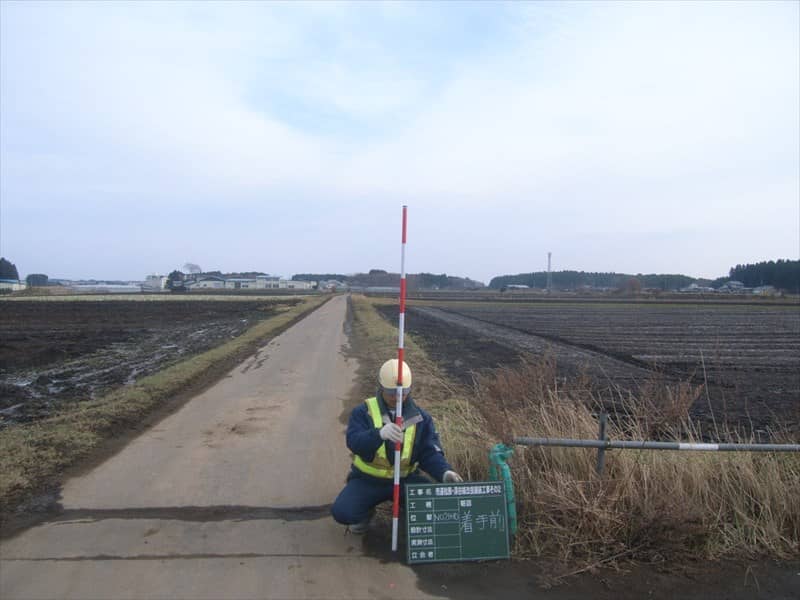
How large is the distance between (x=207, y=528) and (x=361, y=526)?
4.11ft

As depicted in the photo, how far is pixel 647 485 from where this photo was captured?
4961 mm

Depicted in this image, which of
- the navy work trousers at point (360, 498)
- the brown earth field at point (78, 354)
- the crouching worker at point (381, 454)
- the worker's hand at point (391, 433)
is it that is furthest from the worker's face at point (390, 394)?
the brown earth field at point (78, 354)

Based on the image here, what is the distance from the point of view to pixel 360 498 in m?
4.78

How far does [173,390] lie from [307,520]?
681 cm

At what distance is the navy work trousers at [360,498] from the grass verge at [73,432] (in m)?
2.79

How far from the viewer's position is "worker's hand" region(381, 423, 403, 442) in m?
4.43

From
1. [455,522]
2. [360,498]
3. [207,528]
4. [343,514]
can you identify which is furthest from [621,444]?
[207,528]

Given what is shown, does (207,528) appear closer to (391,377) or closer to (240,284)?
(391,377)

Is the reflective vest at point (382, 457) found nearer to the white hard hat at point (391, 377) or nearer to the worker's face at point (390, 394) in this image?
the worker's face at point (390, 394)

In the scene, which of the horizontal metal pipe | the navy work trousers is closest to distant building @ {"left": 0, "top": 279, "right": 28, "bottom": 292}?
the navy work trousers

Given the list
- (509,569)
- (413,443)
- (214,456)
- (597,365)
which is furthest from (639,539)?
Result: (597,365)

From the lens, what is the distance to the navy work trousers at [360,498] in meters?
4.75

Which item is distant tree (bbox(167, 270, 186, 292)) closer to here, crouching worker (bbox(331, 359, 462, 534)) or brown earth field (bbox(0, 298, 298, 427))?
brown earth field (bbox(0, 298, 298, 427))

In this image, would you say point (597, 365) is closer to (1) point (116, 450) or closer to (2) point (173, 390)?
(2) point (173, 390)
